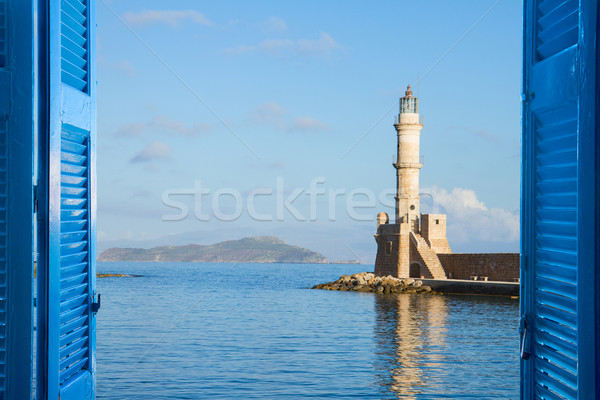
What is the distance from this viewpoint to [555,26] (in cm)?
280

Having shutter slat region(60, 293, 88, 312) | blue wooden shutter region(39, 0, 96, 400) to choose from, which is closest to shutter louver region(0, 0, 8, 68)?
blue wooden shutter region(39, 0, 96, 400)

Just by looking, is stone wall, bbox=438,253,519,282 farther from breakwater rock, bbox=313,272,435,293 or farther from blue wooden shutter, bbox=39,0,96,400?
blue wooden shutter, bbox=39,0,96,400

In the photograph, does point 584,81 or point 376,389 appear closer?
point 584,81

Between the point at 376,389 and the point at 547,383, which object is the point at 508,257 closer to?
the point at 376,389

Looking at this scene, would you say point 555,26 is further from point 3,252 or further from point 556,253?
point 3,252

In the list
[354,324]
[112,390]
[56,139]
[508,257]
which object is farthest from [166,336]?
[56,139]

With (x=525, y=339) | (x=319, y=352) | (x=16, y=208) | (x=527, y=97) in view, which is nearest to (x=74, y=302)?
(x=16, y=208)

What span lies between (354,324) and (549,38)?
87.6 feet

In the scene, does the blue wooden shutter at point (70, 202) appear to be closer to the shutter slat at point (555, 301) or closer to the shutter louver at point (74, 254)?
the shutter louver at point (74, 254)

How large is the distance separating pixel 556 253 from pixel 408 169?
1437 inches

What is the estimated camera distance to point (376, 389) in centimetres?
1477

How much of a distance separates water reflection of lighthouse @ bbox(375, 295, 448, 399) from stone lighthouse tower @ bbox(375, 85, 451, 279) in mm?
2243

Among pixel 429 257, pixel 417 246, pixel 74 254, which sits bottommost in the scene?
pixel 429 257

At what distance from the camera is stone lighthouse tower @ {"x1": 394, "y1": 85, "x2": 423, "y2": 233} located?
128 feet
